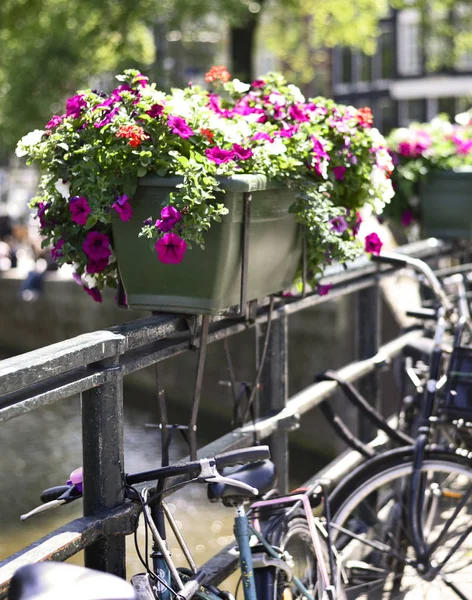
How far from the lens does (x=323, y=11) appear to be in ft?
55.9

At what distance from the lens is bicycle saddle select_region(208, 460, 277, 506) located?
2.07 m

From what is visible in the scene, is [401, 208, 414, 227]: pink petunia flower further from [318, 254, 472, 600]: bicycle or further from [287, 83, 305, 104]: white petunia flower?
[287, 83, 305, 104]: white petunia flower

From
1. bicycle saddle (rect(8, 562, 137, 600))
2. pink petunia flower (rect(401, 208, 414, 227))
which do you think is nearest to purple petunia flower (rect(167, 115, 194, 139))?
bicycle saddle (rect(8, 562, 137, 600))

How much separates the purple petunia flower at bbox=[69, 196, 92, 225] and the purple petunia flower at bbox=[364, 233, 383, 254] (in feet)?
3.27

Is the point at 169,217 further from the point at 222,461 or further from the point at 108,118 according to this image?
the point at 222,461

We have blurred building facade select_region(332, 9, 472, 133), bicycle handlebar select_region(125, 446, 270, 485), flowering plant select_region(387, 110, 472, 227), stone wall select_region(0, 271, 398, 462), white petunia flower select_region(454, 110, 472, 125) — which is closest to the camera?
bicycle handlebar select_region(125, 446, 270, 485)

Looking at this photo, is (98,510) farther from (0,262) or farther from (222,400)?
(0,262)

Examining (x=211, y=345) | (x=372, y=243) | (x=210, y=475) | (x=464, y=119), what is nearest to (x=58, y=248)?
(x=210, y=475)

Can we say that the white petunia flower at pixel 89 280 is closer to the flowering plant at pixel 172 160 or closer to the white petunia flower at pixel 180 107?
the flowering plant at pixel 172 160

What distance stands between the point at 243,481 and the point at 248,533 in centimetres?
12

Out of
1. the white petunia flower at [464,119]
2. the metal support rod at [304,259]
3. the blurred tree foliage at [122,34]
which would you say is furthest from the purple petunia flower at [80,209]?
the blurred tree foliage at [122,34]

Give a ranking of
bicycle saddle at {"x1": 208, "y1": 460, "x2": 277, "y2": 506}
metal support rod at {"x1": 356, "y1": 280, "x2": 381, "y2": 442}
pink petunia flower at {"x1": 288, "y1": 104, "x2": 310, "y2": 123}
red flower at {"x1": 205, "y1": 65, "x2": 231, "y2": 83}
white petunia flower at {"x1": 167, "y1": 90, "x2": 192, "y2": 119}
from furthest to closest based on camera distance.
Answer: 1. metal support rod at {"x1": 356, "y1": 280, "x2": 381, "y2": 442}
2. red flower at {"x1": 205, "y1": 65, "x2": 231, "y2": 83}
3. pink petunia flower at {"x1": 288, "y1": 104, "x2": 310, "y2": 123}
4. white petunia flower at {"x1": 167, "y1": 90, "x2": 192, "y2": 119}
5. bicycle saddle at {"x1": 208, "y1": 460, "x2": 277, "y2": 506}

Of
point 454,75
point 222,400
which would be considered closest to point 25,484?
point 222,400

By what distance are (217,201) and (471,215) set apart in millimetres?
2834
